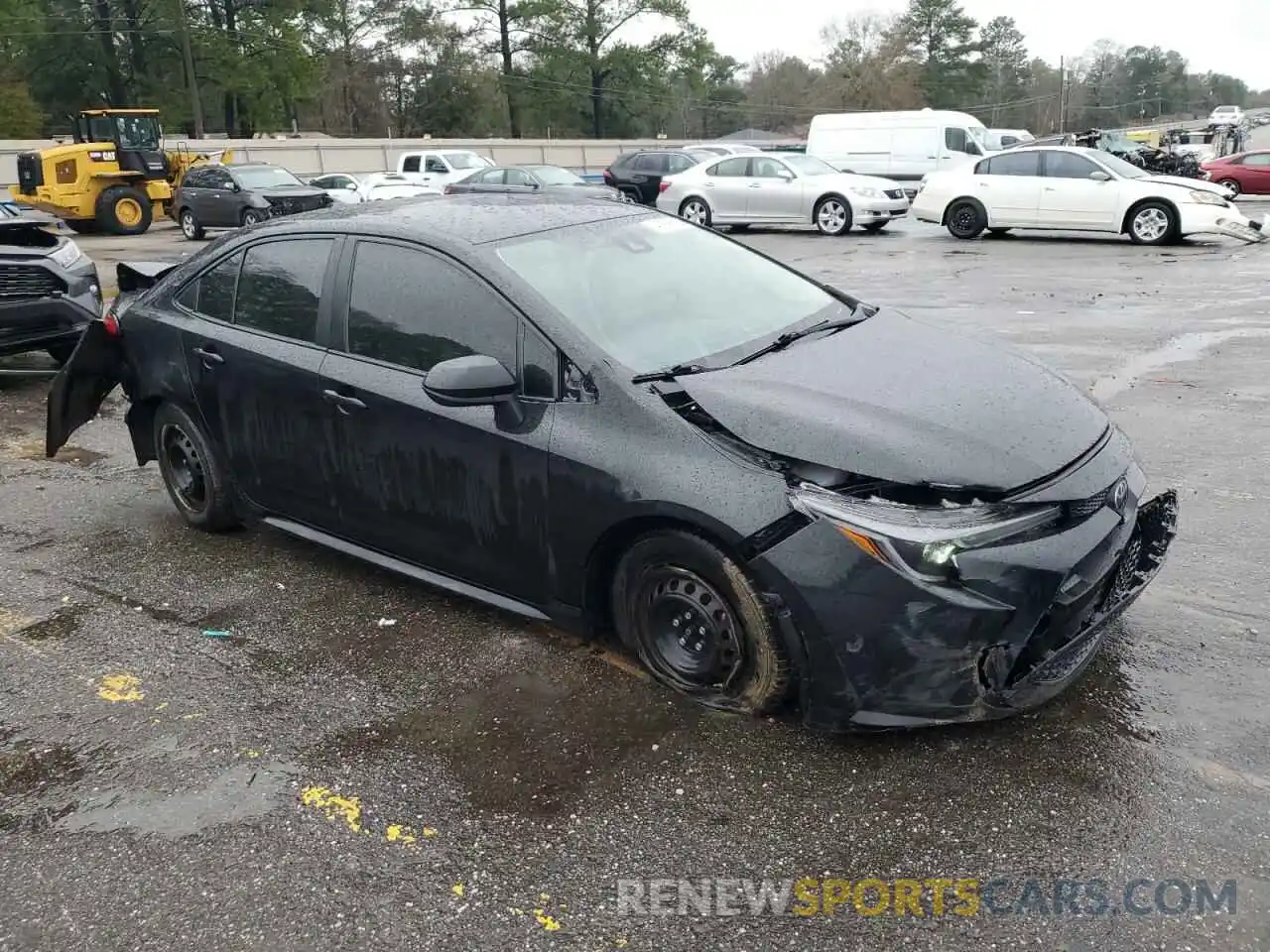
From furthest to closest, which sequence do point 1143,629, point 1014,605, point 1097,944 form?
1. point 1143,629
2. point 1014,605
3. point 1097,944

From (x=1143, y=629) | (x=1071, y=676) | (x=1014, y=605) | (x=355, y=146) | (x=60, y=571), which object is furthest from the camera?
(x=355, y=146)

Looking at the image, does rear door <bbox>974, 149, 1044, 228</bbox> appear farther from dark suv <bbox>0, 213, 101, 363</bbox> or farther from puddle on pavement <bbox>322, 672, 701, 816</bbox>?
puddle on pavement <bbox>322, 672, 701, 816</bbox>

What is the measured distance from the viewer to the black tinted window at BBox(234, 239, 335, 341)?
4.21 meters

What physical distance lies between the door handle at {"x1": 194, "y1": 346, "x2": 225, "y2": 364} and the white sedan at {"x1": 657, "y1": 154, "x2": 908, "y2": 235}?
1503 cm

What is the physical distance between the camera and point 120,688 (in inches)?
146

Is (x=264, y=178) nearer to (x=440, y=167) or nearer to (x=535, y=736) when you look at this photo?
(x=440, y=167)

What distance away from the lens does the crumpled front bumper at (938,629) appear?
9.07 feet

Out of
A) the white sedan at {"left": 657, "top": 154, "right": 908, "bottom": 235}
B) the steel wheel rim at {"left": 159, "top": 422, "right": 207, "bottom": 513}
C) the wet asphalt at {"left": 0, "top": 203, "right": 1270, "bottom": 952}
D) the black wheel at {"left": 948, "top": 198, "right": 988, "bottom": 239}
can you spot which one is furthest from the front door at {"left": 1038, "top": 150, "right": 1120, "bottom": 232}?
the steel wheel rim at {"left": 159, "top": 422, "right": 207, "bottom": 513}

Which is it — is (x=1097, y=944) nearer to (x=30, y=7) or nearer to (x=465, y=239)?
(x=465, y=239)

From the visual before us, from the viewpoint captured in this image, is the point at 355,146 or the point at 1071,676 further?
the point at 355,146

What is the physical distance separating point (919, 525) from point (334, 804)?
185cm

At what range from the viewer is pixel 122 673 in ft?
12.5

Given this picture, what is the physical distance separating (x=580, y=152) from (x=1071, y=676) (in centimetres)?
5469

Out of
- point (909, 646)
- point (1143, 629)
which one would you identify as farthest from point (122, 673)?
point (1143, 629)
